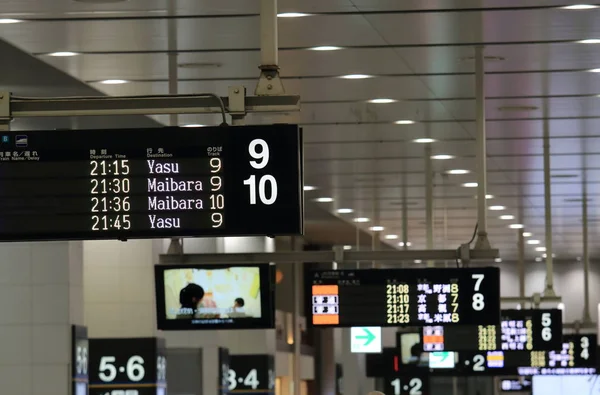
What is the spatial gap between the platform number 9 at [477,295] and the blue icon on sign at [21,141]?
25.4ft

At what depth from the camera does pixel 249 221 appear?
8.30 meters

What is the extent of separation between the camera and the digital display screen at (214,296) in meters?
15.7

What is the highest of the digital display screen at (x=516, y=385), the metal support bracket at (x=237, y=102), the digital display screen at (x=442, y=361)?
the metal support bracket at (x=237, y=102)

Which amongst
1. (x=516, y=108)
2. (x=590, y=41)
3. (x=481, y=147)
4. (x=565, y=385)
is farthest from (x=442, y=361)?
(x=590, y=41)

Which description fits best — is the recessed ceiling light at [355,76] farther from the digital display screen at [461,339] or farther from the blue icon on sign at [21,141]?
the digital display screen at [461,339]

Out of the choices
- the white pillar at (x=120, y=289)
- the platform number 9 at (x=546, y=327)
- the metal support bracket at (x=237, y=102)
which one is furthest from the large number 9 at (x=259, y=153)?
the platform number 9 at (x=546, y=327)

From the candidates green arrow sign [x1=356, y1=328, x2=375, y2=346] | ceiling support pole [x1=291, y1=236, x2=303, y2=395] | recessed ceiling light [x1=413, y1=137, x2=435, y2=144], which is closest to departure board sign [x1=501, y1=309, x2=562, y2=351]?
recessed ceiling light [x1=413, y1=137, x2=435, y2=144]

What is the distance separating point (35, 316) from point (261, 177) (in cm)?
987

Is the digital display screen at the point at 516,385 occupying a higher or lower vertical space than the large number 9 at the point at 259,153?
lower

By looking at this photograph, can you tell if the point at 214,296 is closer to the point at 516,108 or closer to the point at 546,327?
the point at 516,108

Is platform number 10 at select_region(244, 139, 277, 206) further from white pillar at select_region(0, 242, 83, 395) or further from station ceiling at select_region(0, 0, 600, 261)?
white pillar at select_region(0, 242, 83, 395)

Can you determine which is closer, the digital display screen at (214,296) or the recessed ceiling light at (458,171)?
the digital display screen at (214,296)

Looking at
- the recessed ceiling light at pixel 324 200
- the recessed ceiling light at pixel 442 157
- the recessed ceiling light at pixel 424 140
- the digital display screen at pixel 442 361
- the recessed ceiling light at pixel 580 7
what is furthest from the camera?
the digital display screen at pixel 442 361

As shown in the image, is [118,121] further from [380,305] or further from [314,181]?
[314,181]
